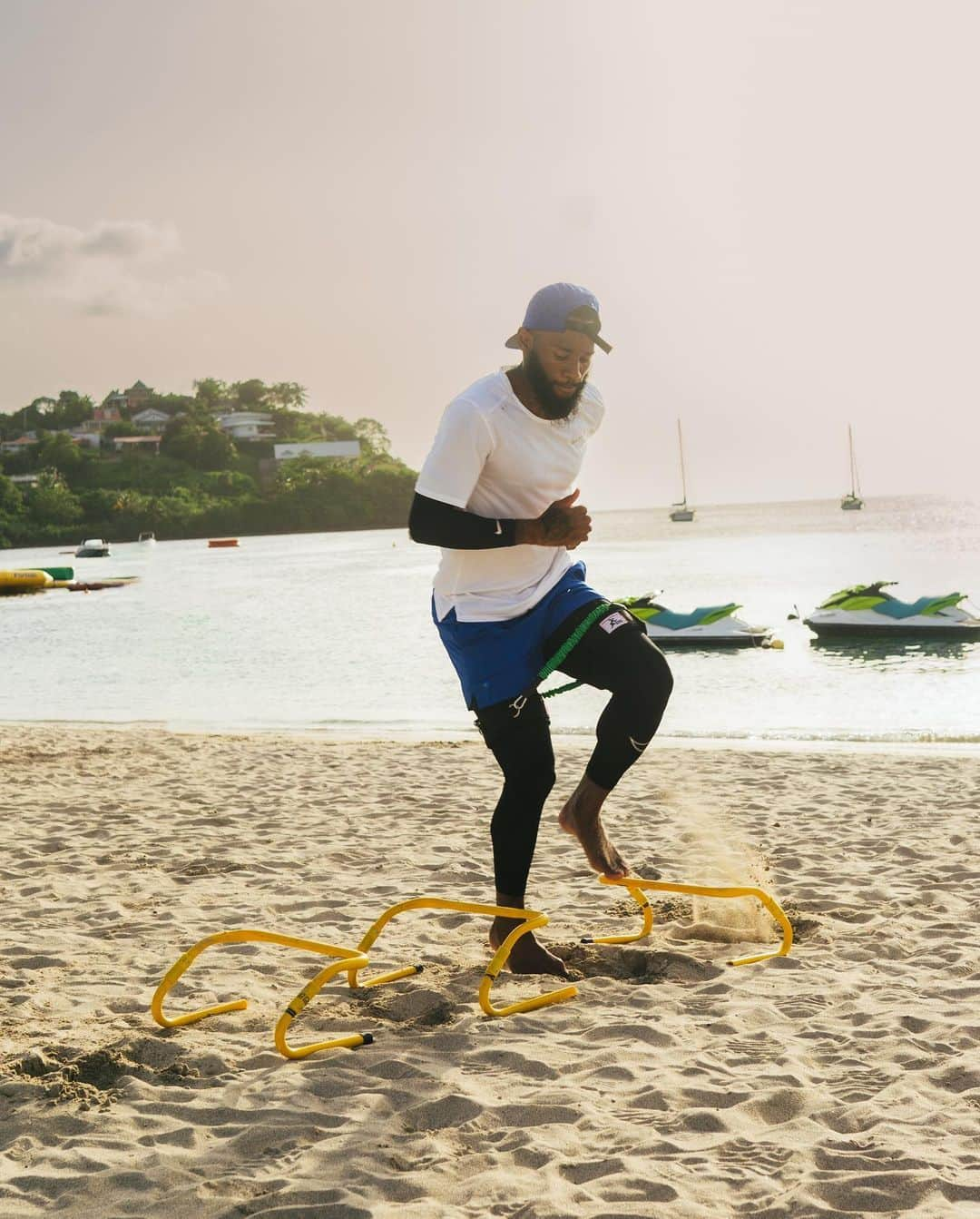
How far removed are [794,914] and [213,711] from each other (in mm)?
13976

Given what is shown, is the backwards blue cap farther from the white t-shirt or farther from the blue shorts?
the blue shorts

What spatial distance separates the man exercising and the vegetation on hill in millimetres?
153236

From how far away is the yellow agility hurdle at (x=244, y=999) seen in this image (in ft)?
11.7

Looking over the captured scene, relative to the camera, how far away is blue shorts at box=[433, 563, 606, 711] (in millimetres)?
3980

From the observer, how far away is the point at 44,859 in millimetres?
6590

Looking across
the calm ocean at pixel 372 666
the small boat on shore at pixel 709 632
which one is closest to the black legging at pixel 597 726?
the calm ocean at pixel 372 666

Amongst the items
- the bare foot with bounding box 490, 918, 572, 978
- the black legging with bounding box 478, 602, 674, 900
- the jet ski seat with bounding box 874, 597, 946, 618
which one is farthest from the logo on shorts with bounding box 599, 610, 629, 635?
the jet ski seat with bounding box 874, 597, 946, 618

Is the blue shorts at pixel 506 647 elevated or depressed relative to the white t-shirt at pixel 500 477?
depressed

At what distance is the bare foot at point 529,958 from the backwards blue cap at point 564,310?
2.03 m

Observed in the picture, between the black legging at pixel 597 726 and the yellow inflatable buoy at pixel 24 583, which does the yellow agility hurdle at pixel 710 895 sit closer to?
the black legging at pixel 597 726

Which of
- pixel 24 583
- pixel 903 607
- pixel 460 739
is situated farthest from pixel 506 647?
pixel 24 583

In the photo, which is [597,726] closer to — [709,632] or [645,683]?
[645,683]

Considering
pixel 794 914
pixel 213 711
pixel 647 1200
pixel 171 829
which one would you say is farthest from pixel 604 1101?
pixel 213 711

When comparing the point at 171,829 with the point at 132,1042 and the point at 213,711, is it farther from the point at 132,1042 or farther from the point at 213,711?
the point at 213,711
